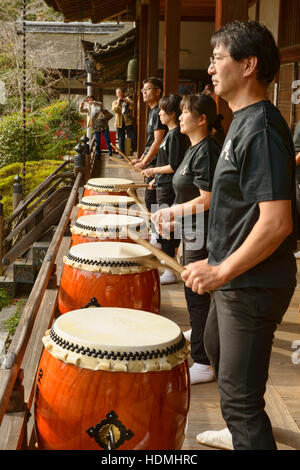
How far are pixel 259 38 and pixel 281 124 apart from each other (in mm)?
283

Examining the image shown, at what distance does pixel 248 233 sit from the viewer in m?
1.79

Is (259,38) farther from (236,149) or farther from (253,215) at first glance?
(253,215)

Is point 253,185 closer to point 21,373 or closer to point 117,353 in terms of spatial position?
point 117,353

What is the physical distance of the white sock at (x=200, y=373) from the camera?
3.18 m

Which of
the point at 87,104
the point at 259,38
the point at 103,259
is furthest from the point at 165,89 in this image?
the point at 87,104

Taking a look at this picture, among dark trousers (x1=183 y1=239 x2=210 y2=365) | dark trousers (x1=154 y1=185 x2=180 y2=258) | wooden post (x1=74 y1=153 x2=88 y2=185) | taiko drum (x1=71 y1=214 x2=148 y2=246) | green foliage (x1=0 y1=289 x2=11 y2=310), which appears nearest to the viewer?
dark trousers (x1=183 y1=239 x2=210 y2=365)

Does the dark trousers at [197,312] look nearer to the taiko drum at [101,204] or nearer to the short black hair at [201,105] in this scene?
the short black hair at [201,105]

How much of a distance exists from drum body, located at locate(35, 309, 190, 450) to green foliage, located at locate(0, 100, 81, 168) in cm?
1543

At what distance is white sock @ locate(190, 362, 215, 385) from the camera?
3.18 metres

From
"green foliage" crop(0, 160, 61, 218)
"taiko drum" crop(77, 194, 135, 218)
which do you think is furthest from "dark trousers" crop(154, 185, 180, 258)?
"green foliage" crop(0, 160, 61, 218)

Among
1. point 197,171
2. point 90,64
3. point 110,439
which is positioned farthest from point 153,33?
point 110,439

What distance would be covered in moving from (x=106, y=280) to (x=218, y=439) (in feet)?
3.02

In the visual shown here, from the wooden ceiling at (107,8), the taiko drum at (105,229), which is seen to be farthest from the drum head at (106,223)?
the wooden ceiling at (107,8)

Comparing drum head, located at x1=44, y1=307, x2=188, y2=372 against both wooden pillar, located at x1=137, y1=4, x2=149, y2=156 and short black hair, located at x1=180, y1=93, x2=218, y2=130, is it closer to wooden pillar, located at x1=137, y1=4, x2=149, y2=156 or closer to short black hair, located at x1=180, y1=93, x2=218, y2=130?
short black hair, located at x1=180, y1=93, x2=218, y2=130
